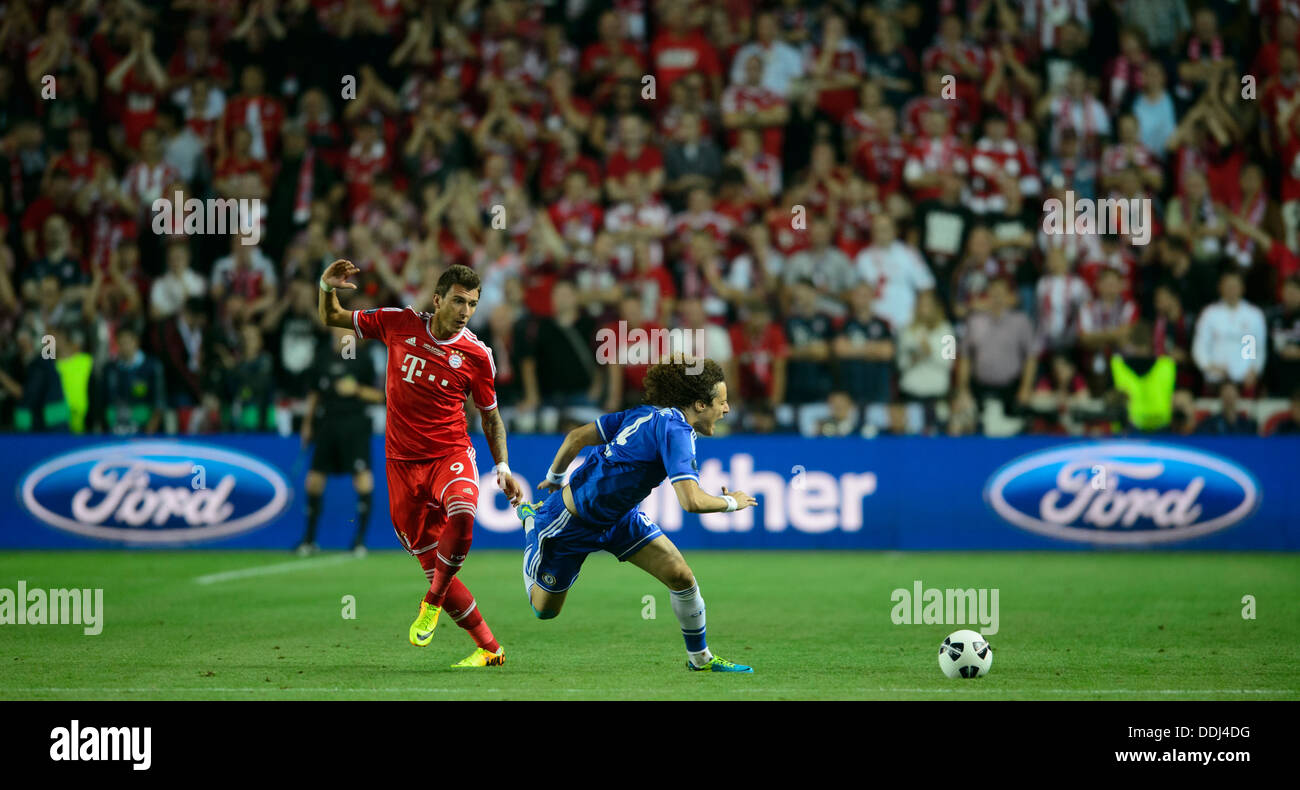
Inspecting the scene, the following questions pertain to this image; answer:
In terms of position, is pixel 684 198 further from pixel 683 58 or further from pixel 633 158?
pixel 683 58

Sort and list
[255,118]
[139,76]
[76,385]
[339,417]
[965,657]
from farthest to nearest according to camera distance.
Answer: [139,76]
[255,118]
[76,385]
[339,417]
[965,657]

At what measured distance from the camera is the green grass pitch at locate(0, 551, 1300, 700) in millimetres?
7664

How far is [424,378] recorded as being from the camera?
28.5ft

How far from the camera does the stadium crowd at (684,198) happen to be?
16.7 metres

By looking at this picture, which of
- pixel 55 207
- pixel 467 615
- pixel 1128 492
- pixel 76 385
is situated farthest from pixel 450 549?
pixel 55 207

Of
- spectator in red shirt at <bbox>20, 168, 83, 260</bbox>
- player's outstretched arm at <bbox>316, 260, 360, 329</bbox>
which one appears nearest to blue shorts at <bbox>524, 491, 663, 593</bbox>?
player's outstretched arm at <bbox>316, 260, 360, 329</bbox>

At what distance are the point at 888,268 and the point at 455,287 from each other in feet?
32.2

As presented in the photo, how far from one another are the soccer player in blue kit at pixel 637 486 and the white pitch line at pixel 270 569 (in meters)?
5.90

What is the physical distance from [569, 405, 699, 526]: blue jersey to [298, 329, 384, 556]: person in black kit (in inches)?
316

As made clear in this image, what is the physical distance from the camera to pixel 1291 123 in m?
18.6

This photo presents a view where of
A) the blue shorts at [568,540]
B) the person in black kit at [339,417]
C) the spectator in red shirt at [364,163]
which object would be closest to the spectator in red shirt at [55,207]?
the spectator in red shirt at [364,163]

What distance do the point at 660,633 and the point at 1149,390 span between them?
27.7ft

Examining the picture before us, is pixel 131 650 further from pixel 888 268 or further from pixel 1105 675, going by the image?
pixel 888 268

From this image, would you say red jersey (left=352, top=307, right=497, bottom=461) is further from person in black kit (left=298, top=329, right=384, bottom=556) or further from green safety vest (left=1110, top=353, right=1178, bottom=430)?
green safety vest (left=1110, top=353, right=1178, bottom=430)
